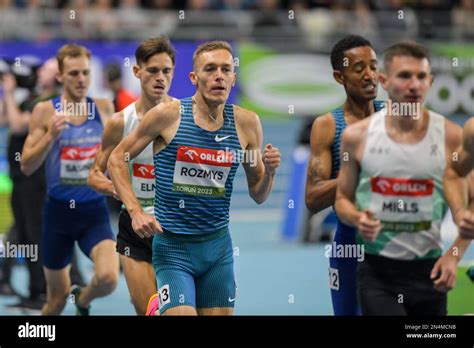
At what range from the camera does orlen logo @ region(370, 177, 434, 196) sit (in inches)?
304

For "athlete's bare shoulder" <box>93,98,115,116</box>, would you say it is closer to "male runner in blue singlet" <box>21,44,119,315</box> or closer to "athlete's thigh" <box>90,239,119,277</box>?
"male runner in blue singlet" <box>21,44,119,315</box>

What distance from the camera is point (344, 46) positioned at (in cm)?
864

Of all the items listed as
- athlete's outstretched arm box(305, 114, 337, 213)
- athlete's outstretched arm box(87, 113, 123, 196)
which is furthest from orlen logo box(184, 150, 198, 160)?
athlete's outstretched arm box(87, 113, 123, 196)

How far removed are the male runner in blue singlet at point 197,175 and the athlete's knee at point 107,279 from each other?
1777mm

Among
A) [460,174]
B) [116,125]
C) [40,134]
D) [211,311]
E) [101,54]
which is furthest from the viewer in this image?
[101,54]

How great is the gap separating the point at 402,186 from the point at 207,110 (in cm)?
138

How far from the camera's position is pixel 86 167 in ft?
34.0

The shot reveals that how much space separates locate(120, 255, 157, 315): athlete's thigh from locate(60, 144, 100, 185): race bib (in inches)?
61.0

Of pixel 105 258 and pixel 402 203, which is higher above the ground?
pixel 105 258

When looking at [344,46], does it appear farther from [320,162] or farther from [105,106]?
[105,106]

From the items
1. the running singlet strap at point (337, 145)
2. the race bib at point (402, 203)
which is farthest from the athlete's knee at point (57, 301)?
the race bib at point (402, 203)

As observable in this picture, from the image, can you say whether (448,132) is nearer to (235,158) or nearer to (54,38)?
(235,158)

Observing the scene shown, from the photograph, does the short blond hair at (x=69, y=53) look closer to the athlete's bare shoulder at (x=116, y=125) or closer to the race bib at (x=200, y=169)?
the athlete's bare shoulder at (x=116, y=125)

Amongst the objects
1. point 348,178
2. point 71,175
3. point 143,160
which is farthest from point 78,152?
point 348,178
